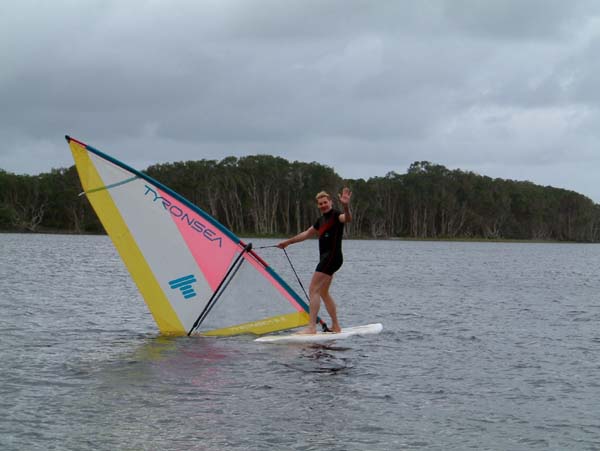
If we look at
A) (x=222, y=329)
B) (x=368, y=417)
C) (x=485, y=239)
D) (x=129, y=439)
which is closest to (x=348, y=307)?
(x=222, y=329)

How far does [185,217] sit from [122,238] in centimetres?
98

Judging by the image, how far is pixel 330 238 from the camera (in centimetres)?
1120

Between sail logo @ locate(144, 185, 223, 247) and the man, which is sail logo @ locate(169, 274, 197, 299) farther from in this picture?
the man

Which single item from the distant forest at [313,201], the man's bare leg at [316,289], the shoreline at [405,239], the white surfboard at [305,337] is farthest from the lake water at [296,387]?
the distant forest at [313,201]

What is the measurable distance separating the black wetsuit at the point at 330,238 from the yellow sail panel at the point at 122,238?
8.07 ft

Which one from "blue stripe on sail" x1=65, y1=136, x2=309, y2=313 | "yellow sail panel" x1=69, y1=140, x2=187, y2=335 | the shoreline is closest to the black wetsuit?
"blue stripe on sail" x1=65, y1=136, x2=309, y2=313

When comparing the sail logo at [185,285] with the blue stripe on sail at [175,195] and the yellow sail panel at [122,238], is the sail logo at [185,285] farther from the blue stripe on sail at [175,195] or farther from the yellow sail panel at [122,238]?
the blue stripe on sail at [175,195]

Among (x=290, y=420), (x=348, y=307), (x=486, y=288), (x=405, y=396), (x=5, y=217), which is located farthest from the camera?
(x=5, y=217)

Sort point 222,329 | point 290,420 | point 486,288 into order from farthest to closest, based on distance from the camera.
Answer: point 486,288 → point 222,329 → point 290,420

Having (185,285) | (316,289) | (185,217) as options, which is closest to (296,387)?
(316,289)

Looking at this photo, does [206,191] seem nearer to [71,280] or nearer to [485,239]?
[485,239]

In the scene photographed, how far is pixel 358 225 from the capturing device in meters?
121

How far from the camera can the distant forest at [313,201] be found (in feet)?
343

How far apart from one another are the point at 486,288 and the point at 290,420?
21274 millimetres
